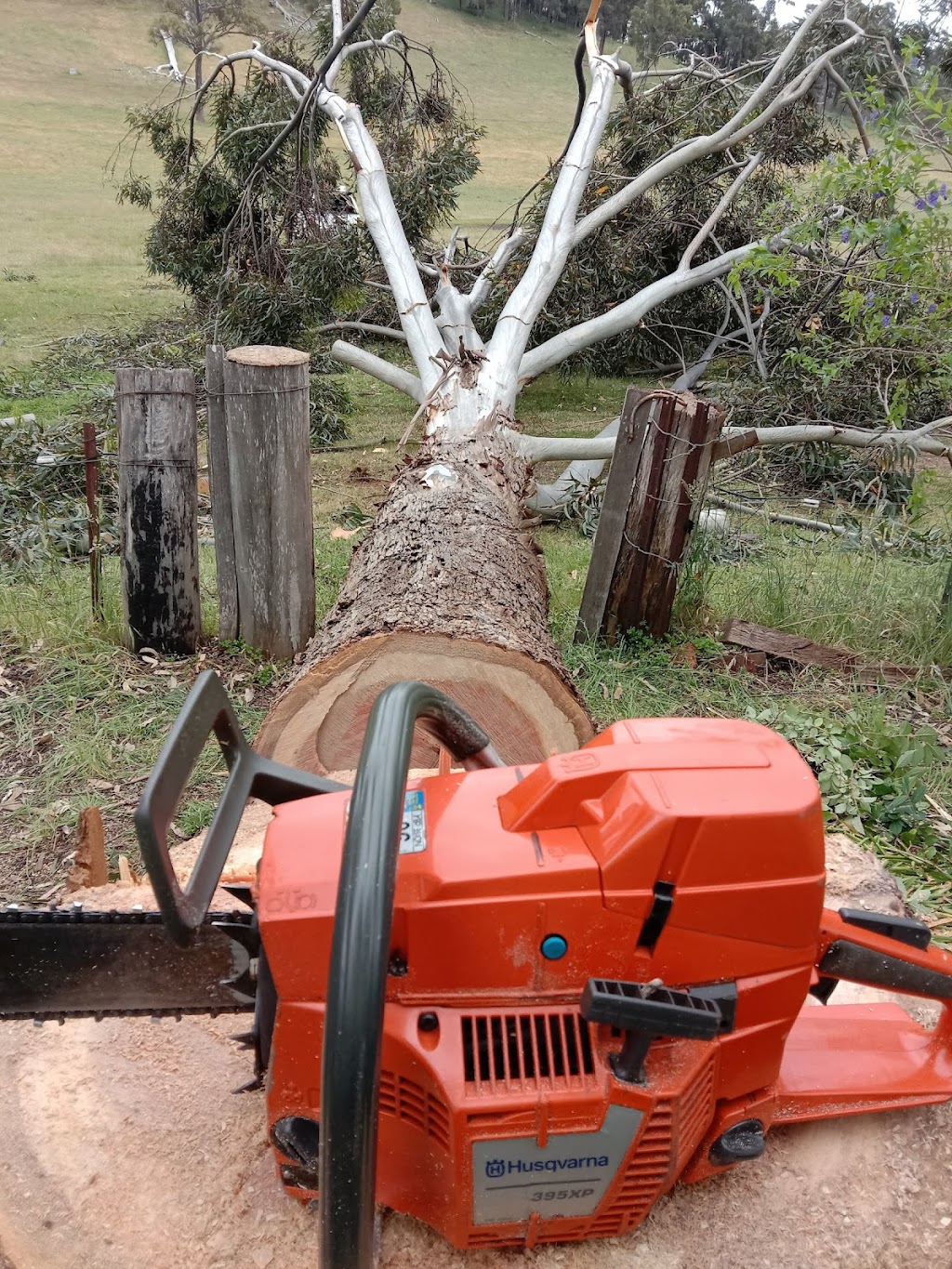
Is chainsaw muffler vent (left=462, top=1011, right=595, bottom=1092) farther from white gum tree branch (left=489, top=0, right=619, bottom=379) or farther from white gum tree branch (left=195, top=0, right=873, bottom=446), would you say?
white gum tree branch (left=489, top=0, right=619, bottom=379)

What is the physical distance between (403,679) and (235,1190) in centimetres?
123

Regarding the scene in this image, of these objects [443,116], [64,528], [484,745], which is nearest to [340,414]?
[443,116]

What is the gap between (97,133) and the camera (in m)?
25.3

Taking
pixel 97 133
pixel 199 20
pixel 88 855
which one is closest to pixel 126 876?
pixel 88 855

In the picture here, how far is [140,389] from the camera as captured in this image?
11.6 feet

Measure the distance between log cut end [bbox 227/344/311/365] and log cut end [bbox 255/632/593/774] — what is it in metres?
1.62

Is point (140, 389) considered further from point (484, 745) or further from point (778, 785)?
point (778, 785)

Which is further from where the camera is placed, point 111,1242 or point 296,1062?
point 111,1242

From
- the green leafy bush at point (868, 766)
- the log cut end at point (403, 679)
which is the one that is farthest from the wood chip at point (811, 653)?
the log cut end at point (403, 679)

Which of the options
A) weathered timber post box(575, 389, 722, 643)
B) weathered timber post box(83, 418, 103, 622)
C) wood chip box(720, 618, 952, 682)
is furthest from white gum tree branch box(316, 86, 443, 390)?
wood chip box(720, 618, 952, 682)

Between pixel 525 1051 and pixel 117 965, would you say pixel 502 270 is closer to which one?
pixel 117 965

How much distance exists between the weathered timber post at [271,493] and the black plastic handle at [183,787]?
2343mm

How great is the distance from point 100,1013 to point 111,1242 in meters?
0.35

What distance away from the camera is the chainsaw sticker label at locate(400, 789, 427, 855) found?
131 centimetres
